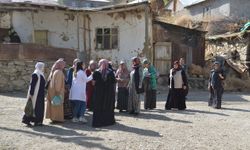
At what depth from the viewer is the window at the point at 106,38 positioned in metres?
21.8

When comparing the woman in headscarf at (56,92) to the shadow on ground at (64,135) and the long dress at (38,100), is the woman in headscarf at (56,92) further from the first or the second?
the shadow on ground at (64,135)

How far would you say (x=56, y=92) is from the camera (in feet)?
31.5

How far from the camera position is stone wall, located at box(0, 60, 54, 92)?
17.6m

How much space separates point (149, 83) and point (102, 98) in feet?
11.1

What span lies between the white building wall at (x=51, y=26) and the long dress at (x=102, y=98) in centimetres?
1249

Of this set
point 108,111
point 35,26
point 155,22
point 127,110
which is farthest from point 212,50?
point 108,111

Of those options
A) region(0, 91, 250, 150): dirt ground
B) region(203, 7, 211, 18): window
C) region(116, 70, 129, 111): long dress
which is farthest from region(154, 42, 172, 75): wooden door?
region(203, 7, 211, 18): window

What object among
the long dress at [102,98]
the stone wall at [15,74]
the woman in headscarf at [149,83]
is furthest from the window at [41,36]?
the long dress at [102,98]

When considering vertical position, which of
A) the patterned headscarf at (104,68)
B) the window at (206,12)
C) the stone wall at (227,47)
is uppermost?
the window at (206,12)

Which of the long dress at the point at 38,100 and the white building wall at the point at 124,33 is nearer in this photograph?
the long dress at the point at 38,100

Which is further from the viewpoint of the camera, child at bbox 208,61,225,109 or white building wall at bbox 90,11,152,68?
white building wall at bbox 90,11,152,68

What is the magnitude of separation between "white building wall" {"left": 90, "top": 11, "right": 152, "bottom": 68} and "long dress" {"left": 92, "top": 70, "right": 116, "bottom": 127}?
38.2 ft

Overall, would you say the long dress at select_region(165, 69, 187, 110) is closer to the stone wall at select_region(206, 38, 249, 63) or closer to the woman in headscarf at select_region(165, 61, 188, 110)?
the woman in headscarf at select_region(165, 61, 188, 110)

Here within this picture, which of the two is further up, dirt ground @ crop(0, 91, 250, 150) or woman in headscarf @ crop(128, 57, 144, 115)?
woman in headscarf @ crop(128, 57, 144, 115)
